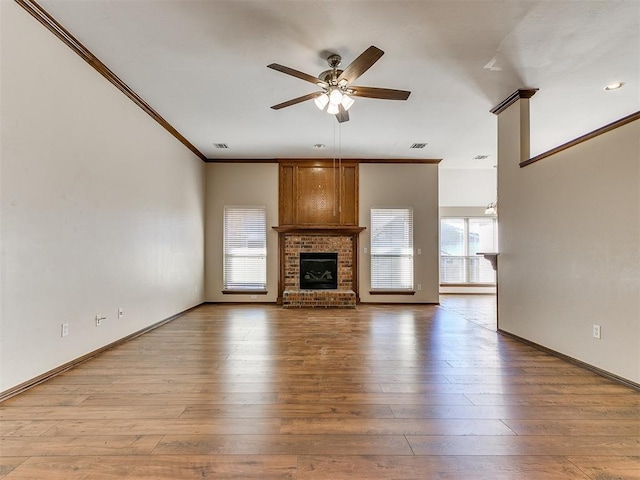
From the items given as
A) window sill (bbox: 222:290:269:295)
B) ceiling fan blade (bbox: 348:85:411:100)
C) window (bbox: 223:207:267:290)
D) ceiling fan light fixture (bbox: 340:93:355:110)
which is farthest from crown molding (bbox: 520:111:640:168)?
window sill (bbox: 222:290:269:295)

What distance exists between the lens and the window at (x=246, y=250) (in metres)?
6.76

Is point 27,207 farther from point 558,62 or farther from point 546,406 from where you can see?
point 558,62

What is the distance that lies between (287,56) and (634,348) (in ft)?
12.8

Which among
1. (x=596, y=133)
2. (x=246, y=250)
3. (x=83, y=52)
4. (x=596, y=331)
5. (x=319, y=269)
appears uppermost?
(x=83, y=52)

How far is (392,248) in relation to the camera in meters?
6.86

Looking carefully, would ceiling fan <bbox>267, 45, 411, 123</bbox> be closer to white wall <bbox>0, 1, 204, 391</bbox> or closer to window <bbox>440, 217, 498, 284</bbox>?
white wall <bbox>0, 1, 204, 391</bbox>

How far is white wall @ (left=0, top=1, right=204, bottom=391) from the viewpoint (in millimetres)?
2354

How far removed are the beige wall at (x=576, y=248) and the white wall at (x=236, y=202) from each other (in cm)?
421

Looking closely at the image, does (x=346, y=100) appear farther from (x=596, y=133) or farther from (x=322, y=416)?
(x=322, y=416)

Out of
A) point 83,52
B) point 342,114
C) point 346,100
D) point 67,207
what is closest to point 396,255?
point 342,114

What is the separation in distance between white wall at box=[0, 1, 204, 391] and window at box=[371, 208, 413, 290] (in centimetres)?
409

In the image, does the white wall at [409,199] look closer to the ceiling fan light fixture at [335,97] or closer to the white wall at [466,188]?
the white wall at [466,188]

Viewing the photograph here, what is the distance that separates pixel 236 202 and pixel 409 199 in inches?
144

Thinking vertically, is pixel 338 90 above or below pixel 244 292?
above
